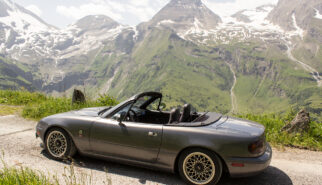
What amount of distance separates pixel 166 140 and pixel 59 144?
2.46 m

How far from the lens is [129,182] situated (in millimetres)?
4500

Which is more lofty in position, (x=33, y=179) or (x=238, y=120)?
(x=238, y=120)

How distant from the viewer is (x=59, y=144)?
5.40 meters

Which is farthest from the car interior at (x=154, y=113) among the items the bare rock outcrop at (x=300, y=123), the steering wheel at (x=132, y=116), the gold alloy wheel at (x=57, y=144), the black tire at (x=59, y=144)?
the bare rock outcrop at (x=300, y=123)

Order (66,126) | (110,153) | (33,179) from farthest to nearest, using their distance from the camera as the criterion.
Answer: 1. (66,126)
2. (110,153)
3. (33,179)

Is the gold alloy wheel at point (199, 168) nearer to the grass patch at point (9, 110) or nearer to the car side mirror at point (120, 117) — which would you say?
the car side mirror at point (120, 117)

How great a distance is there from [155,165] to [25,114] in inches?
279

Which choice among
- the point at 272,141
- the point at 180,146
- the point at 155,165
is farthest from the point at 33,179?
the point at 272,141

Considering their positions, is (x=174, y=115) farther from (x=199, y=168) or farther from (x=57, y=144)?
(x=57, y=144)

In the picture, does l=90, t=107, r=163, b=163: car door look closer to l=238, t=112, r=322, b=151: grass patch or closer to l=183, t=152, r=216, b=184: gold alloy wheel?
l=183, t=152, r=216, b=184: gold alloy wheel

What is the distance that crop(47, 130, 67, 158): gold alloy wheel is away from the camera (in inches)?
211

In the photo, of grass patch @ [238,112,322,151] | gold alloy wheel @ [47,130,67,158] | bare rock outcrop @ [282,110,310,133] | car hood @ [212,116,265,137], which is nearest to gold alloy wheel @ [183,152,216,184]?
car hood @ [212,116,265,137]

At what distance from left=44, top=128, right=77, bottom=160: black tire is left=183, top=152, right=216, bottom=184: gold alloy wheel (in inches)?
96.7

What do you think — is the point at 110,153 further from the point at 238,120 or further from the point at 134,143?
the point at 238,120
